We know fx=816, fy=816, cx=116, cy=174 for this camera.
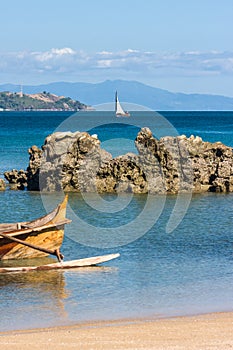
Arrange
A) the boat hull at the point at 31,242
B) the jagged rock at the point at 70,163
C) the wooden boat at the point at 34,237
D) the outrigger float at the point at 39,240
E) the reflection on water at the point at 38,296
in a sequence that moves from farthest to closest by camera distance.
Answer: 1. the jagged rock at the point at 70,163
2. the boat hull at the point at 31,242
3. the wooden boat at the point at 34,237
4. the outrigger float at the point at 39,240
5. the reflection on water at the point at 38,296

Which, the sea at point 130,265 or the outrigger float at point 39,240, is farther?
the outrigger float at point 39,240

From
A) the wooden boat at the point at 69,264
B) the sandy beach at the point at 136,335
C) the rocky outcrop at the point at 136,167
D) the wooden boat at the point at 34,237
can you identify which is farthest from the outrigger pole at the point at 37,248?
the rocky outcrop at the point at 136,167

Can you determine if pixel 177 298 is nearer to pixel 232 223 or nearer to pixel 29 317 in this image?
pixel 29 317

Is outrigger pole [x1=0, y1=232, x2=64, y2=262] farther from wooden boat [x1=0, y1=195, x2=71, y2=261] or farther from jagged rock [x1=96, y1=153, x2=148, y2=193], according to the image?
jagged rock [x1=96, y1=153, x2=148, y2=193]

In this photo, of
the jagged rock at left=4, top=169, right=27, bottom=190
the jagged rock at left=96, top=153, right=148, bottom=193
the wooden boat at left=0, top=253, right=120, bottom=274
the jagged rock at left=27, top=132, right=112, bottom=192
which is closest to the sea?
the wooden boat at left=0, top=253, right=120, bottom=274

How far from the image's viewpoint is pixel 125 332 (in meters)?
13.5

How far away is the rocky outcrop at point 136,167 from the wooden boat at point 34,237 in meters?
13.2

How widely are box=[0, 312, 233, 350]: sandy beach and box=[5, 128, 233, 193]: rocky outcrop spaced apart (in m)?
19.1

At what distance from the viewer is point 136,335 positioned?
13.3 m

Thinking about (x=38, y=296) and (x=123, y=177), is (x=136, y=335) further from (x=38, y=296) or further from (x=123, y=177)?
(x=123, y=177)

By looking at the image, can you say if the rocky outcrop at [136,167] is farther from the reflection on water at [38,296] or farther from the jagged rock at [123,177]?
the reflection on water at [38,296]

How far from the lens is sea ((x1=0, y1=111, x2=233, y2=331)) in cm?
1549

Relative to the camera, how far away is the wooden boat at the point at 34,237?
777 inches

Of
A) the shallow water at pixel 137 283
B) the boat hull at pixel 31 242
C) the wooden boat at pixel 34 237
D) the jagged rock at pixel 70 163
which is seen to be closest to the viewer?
the shallow water at pixel 137 283
